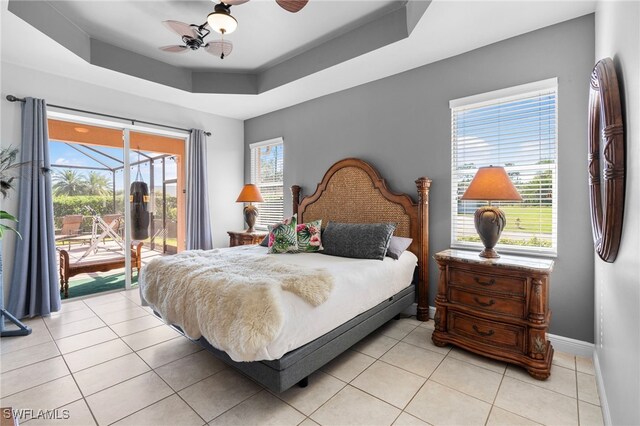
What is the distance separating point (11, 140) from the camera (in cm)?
325

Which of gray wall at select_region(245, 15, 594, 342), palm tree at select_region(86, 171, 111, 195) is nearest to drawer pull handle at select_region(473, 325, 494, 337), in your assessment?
gray wall at select_region(245, 15, 594, 342)

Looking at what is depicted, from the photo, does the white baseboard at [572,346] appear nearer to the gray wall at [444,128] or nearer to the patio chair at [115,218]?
the gray wall at [444,128]

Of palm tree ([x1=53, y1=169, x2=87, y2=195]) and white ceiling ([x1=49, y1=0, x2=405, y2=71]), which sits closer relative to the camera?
white ceiling ([x1=49, y1=0, x2=405, y2=71])

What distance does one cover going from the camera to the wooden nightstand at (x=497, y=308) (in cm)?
213

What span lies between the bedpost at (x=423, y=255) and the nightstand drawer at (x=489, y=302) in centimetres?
→ 62

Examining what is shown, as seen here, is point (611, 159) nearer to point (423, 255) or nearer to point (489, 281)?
point (489, 281)

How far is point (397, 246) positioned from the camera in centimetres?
304

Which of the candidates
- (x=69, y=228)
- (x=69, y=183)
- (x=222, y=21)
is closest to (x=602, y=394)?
(x=222, y=21)

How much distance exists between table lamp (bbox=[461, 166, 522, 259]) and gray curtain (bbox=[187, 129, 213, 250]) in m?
3.82

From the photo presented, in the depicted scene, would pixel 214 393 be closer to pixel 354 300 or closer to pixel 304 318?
pixel 304 318

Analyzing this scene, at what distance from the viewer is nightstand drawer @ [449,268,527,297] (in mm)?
2227

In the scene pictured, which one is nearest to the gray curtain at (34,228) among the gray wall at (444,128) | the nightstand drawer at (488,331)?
the gray wall at (444,128)

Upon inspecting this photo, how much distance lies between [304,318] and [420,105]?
262 cm
